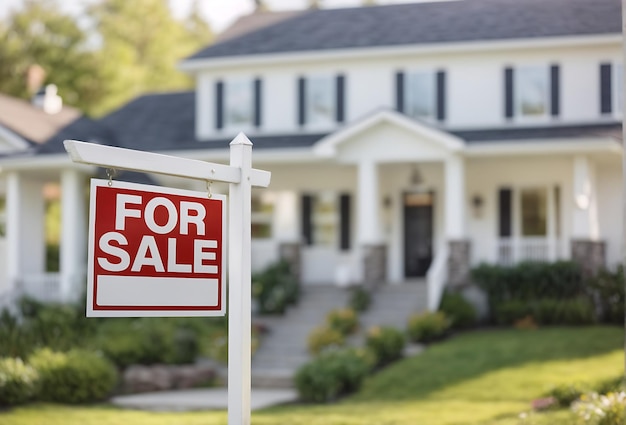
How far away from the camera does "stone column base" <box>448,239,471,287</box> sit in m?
20.0

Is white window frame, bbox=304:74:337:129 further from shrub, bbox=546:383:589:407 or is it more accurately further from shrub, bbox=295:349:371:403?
shrub, bbox=546:383:589:407

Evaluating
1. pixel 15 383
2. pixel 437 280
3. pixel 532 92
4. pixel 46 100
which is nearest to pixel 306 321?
pixel 437 280

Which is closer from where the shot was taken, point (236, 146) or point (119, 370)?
point (236, 146)

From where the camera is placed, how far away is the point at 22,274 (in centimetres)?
2075

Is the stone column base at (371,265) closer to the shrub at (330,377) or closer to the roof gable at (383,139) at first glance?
the roof gable at (383,139)

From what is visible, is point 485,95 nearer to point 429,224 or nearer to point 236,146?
point 429,224

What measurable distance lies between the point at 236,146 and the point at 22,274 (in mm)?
15161

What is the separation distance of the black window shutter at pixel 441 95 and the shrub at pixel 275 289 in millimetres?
4825

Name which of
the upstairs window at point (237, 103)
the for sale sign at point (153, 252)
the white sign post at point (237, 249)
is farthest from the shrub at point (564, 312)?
the for sale sign at point (153, 252)

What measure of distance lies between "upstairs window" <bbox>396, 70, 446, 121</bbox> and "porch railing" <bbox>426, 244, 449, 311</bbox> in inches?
136

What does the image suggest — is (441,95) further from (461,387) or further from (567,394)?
(567,394)

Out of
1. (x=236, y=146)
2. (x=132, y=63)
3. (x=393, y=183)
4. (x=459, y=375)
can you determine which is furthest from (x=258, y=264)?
(x=132, y=63)

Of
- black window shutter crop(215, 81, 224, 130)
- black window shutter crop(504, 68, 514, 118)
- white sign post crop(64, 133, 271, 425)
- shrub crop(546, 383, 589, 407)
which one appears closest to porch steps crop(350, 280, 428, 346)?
black window shutter crop(504, 68, 514, 118)

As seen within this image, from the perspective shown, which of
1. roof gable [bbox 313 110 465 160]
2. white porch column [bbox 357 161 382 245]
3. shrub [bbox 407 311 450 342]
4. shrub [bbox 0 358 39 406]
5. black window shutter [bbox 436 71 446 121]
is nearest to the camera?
shrub [bbox 0 358 39 406]
